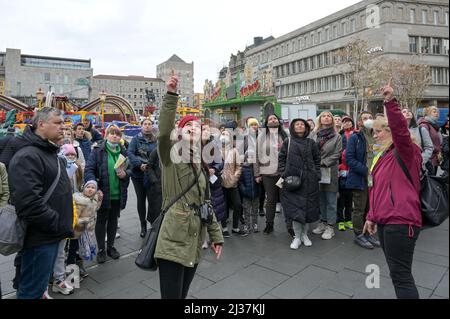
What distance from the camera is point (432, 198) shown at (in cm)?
247

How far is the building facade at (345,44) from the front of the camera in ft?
123

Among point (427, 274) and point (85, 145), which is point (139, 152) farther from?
point (427, 274)

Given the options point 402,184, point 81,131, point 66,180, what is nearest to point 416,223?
point 402,184

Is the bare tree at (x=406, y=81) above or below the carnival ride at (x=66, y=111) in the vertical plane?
above

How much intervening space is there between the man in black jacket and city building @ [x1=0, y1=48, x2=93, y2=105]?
75.2 m

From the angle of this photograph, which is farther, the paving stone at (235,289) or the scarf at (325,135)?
the scarf at (325,135)

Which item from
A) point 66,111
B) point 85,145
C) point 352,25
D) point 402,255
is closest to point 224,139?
point 85,145

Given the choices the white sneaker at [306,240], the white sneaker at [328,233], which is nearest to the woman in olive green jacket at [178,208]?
the white sneaker at [306,240]

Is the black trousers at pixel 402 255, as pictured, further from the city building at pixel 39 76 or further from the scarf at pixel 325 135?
the city building at pixel 39 76

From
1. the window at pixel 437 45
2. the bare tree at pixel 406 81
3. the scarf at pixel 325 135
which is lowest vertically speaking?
the scarf at pixel 325 135

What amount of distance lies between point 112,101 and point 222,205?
2404cm

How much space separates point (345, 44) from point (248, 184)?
44.8 metres

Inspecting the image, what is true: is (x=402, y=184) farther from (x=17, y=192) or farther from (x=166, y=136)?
(x=17, y=192)

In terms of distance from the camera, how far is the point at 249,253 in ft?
14.8
